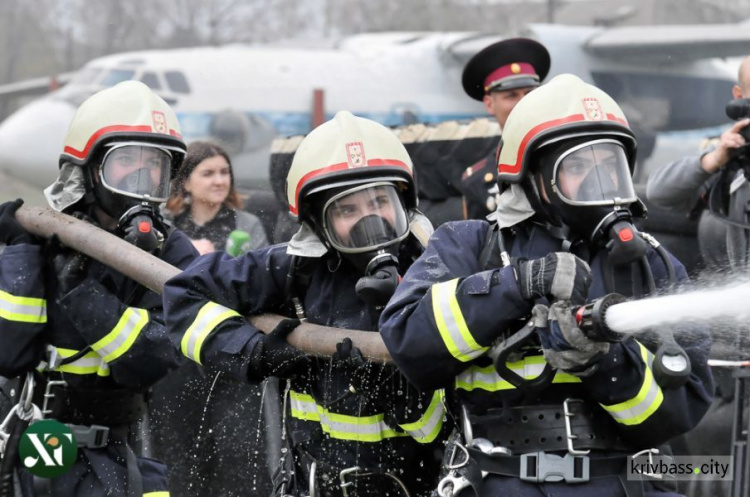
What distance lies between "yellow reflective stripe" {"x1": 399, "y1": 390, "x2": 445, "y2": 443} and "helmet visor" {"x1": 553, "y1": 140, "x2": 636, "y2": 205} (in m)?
0.92

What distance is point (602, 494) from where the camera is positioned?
3.24 meters

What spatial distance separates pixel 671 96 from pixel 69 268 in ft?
76.3

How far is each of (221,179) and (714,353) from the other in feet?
9.71

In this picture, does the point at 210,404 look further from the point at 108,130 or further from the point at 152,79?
the point at 152,79

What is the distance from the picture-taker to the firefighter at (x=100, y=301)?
4.32m

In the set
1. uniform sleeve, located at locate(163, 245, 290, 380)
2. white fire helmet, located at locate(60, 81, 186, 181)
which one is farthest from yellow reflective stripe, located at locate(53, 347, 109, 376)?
white fire helmet, located at locate(60, 81, 186, 181)

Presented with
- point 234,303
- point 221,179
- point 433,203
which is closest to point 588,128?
point 234,303

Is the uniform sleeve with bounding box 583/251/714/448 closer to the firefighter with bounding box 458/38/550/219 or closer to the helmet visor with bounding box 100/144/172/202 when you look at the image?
the helmet visor with bounding box 100/144/172/202

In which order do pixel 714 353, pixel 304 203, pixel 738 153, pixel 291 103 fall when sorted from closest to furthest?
pixel 304 203 < pixel 714 353 < pixel 738 153 < pixel 291 103

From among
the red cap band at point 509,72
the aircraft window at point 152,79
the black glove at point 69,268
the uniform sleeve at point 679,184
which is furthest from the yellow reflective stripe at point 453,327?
the aircraft window at point 152,79

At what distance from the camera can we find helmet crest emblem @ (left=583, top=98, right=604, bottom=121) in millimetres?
3355

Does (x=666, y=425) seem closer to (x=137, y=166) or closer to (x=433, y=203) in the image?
(x=137, y=166)

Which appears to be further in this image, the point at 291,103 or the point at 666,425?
the point at 291,103

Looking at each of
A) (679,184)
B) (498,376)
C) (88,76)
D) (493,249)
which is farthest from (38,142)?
(498,376)
